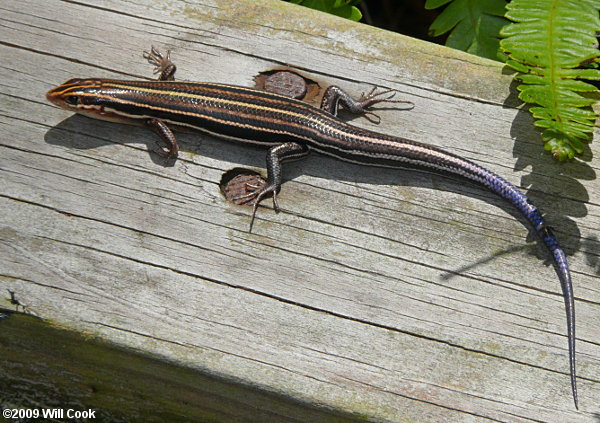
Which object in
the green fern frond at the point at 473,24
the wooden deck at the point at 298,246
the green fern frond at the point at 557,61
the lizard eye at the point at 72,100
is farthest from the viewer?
the green fern frond at the point at 473,24

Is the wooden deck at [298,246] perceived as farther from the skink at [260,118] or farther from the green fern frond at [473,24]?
the green fern frond at [473,24]

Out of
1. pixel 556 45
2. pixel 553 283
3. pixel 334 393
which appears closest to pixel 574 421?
pixel 553 283

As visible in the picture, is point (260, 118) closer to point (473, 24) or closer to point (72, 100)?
point (72, 100)

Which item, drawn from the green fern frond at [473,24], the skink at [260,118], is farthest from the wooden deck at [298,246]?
the green fern frond at [473,24]

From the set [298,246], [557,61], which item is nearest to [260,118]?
[298,246]

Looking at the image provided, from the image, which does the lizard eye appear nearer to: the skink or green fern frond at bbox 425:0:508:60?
the skink
